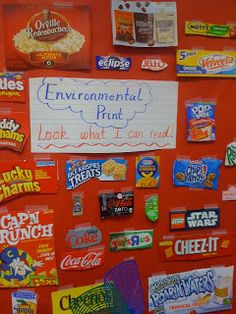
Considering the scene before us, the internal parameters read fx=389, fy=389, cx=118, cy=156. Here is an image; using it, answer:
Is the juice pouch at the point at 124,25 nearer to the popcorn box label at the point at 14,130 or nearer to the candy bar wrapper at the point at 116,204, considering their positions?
the popcorn box label at the point at 14,130

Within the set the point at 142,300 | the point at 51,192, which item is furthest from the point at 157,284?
the point at 51,192

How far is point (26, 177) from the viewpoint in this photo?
120 cm

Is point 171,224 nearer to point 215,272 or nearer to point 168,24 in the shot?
point 215,272

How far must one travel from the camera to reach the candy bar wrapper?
1268 millimetres

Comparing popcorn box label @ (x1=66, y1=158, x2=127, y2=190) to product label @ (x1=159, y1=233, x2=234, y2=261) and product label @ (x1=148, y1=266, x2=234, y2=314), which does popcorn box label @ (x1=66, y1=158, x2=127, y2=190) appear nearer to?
product label @ (x1=159, y1=233, x2=234, y2=261)

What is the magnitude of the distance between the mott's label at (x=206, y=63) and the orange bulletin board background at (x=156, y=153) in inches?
0.8

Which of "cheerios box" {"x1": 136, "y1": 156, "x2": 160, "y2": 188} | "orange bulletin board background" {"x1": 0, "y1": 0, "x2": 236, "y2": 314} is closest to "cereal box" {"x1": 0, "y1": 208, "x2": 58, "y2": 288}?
"orange bulletin board background" {"x1": 0, "y1": 0, "x2": 236, "y2": 314}

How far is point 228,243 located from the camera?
1.40m

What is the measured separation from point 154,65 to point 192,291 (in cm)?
80

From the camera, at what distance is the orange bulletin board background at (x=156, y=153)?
1213 mm

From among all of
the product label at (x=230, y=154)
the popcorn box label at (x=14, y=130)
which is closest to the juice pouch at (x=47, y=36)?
the popcorn box label at (x=14, y=130)

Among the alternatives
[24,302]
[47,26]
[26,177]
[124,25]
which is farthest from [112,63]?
[24,302]

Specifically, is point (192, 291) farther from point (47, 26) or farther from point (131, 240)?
point (47, 26)

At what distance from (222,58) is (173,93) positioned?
0.21m
